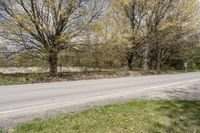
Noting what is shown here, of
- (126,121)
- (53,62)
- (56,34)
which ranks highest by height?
(56,34)

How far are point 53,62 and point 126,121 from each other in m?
15.8

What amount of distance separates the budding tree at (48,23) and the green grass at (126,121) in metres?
12.5

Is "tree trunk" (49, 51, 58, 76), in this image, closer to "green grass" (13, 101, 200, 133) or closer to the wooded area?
the wooded area

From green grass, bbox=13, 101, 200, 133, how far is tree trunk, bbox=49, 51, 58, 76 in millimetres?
12633

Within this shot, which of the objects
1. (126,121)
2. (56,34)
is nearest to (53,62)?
(56,34)

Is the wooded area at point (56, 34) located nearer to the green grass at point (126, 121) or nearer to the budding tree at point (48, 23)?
the budding tree at point (48, 23)

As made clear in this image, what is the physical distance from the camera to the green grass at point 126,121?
25.3 feet

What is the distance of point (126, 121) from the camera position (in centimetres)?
858

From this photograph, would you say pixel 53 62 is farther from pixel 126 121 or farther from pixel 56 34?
pixel 126 121

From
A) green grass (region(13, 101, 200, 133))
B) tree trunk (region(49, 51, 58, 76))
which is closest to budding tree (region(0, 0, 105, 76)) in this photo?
tree trunk (region(49, 51, 58, 76))

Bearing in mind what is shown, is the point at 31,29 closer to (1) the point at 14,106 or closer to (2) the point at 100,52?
(2) the point at 100,52

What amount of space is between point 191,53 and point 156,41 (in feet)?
52.4

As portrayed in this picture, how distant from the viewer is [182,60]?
5606 centimetres

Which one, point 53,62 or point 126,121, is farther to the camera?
point 53,62
